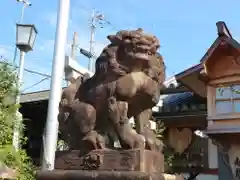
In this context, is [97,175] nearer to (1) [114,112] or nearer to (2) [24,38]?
(1) [114,112]

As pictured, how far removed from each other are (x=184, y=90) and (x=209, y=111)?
155 inches

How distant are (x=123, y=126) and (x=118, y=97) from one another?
0.42 m

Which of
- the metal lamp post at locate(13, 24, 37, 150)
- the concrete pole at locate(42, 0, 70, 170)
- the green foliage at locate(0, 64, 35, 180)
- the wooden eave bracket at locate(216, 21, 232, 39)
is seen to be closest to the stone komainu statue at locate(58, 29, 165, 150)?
the concrete pole at locate(42, 0, 70, 170)

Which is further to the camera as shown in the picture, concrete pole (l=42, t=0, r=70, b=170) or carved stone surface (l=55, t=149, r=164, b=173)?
concrete pole (l=42, t=0, r=70, b=170)

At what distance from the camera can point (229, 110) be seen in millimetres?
13891

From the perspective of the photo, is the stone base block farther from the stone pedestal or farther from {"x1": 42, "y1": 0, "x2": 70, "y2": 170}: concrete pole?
{"x1": 42, "y1": 0, "x2": 70, "y2": 170}: concrete pole

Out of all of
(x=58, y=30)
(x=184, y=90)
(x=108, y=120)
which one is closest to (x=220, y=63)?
(x=184, y=90)

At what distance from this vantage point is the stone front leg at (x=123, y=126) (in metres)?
4.59

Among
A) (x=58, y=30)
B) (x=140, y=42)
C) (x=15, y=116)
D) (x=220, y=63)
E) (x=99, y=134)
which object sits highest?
(x=220, y=63)

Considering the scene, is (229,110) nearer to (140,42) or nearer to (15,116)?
(15,116)

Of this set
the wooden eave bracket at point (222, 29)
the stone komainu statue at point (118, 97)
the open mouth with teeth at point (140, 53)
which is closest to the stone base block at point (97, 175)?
the stone komainu statue at point (118, 97)

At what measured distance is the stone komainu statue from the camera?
487 centimetres

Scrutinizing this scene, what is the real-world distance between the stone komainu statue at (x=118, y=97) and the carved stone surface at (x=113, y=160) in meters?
0.16

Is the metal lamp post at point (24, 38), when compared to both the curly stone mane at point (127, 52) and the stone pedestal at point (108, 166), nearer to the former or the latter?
the curly stone mane at point (127, 52)
